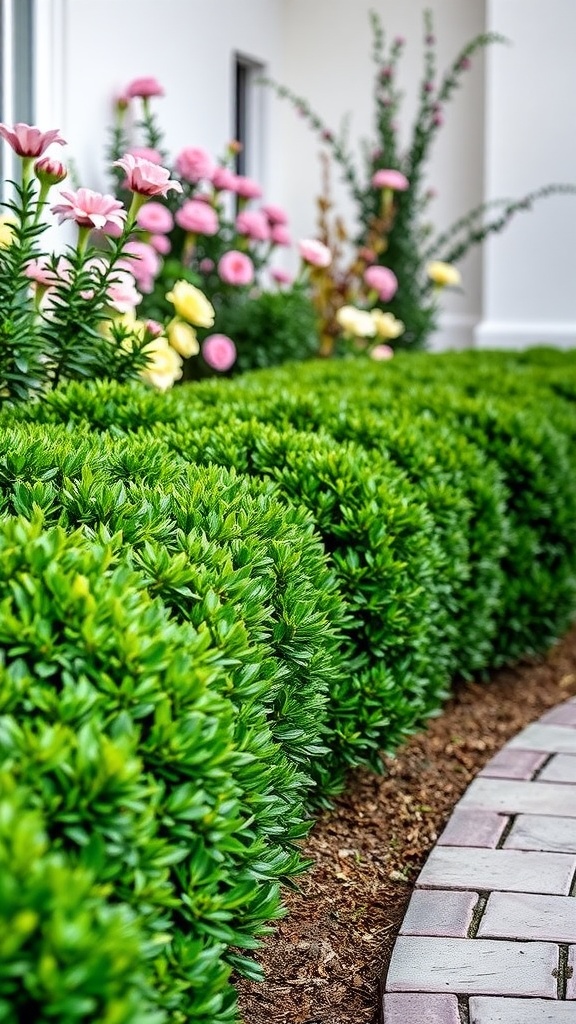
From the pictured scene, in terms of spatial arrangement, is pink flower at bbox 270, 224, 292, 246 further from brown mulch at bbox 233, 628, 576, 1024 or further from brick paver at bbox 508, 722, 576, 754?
brick paver at bbox 508, 722, 576, 754

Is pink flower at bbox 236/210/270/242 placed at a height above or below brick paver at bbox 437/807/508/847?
above

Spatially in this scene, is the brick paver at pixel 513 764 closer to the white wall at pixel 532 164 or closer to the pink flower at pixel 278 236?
the pink flower at pixel 278 236

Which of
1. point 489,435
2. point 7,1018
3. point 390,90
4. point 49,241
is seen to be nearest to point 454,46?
point 390,90

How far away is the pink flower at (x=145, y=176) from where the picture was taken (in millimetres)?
2678

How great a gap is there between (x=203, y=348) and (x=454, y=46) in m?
4.80

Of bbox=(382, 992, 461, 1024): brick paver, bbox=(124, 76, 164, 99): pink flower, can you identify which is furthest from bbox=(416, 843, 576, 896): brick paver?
bbox=(124, 76, 164, 99): pink flower

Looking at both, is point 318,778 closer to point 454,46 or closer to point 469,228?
point 469,228

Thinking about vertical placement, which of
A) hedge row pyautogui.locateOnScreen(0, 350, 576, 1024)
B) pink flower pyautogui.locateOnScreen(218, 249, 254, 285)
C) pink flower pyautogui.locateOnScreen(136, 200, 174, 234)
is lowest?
hedge row pyautogui.locateOnScreen(0, 350, 576, 1024)

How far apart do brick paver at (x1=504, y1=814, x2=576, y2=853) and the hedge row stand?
1.19 feet

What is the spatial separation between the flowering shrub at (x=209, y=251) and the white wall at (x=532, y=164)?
2.83m

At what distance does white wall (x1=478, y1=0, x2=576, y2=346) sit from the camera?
8477 millimetres

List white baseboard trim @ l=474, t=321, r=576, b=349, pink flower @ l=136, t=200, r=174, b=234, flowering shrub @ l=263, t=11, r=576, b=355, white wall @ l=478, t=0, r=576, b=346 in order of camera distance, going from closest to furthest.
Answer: pink flower @ l=136, t=200, r=174, b=234 < flowering shrub @ l=263, t=11, r=576, b=355 < white wall @ l=478, t=0, r=576, b=346 < white baseboard trim @ l=474, t=321, r=576, b=349

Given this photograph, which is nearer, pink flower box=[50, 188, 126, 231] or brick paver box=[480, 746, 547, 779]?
pink flower box=[50, 188, 126, 231]

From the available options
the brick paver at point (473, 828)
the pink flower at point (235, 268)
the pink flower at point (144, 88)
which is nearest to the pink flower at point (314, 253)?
the pink flower at point (235, 268)
